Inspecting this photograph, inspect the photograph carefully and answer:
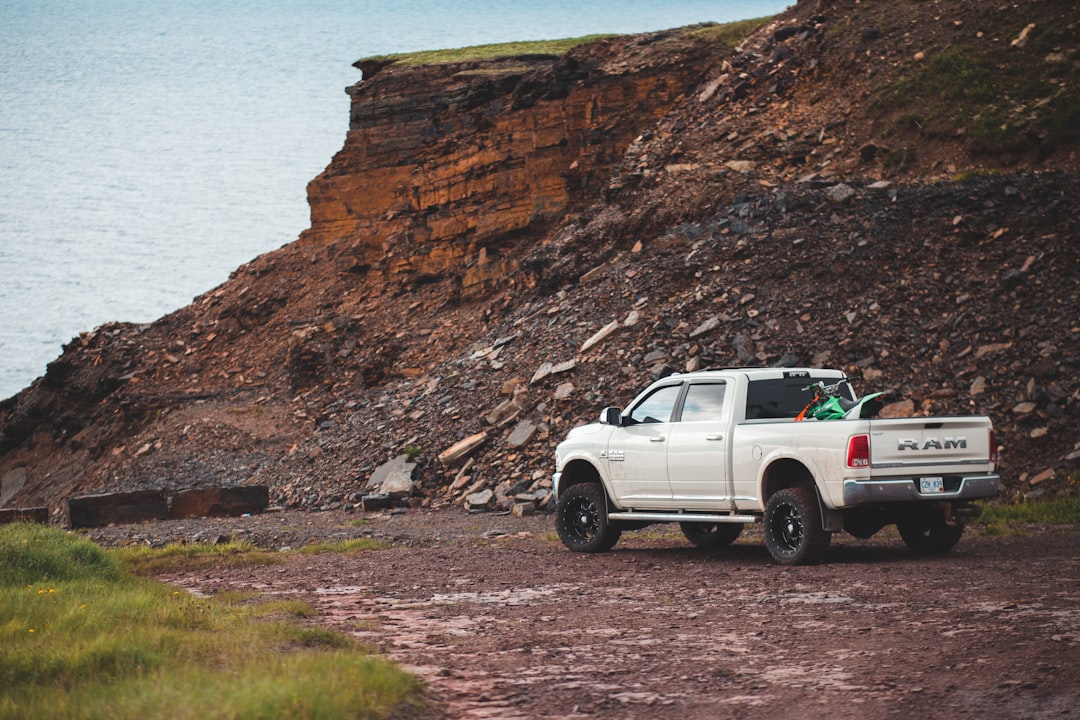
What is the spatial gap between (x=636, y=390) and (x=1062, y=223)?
9196 mm

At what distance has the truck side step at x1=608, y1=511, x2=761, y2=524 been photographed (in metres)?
12.2

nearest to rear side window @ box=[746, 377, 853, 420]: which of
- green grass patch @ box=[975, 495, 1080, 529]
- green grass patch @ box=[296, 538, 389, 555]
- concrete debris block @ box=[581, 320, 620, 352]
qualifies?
green grass patch @ box=[975, 495, 1080, 529]

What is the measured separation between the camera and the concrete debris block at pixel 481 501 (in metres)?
21.3

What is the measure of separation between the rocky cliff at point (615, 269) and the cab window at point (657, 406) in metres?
7.10

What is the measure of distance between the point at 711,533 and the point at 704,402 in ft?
8.65

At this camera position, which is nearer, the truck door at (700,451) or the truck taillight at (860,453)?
the truck taillight at (860,453)

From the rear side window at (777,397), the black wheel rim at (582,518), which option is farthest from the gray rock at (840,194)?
the black wheel rim at (582,518)

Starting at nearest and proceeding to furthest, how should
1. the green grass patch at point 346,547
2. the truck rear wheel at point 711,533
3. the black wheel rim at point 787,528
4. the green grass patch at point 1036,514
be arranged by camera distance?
1. the black wheel rim at point 787,528
2. the truck rear wheel at point 711,533
3. the green grass patch at point 1036,514
4. the green grass patch at point 346,547

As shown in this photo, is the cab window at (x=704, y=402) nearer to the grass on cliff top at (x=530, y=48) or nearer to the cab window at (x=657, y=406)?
the cab window at (x=657, y=406)

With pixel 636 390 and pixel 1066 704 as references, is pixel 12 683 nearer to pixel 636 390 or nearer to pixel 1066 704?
pixel 1066 704

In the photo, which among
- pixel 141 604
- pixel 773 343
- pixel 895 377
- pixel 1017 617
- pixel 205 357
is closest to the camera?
pixel 1017 617

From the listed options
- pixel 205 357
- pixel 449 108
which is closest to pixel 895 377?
pixel 449 108

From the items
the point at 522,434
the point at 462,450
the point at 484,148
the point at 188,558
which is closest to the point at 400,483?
the point at 462,450

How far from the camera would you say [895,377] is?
19.8m
